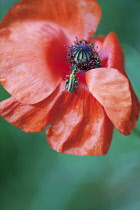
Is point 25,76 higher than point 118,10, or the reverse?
point 25,76

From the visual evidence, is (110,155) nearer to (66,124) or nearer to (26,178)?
(26,178)

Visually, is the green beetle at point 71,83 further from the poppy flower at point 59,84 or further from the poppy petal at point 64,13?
the poppy petal at point 64,13

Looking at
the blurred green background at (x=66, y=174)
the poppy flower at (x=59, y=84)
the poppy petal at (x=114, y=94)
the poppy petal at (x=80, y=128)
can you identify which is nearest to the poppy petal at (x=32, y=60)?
the poppy flower at (x=59, y=84)

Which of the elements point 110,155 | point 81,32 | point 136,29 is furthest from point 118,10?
point 110,155

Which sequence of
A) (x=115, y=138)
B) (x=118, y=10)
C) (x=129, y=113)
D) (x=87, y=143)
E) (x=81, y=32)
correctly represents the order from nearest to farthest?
(x=129, y=113) → (x=87, y=143) → (x=81, y=32) → (x=115, y=138) → (x=118, y=10)

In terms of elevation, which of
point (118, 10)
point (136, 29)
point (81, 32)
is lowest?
point (136, 29)

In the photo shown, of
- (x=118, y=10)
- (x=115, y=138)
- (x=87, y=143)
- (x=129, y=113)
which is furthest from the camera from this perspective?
(x=118, y=10)

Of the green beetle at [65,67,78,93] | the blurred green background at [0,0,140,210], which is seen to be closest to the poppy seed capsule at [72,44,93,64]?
the green beetle at [65,67,78,93]

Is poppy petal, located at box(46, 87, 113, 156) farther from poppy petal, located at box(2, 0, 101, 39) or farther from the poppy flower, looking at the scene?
poppy petal, located at box(2, 0, 101, 39)
